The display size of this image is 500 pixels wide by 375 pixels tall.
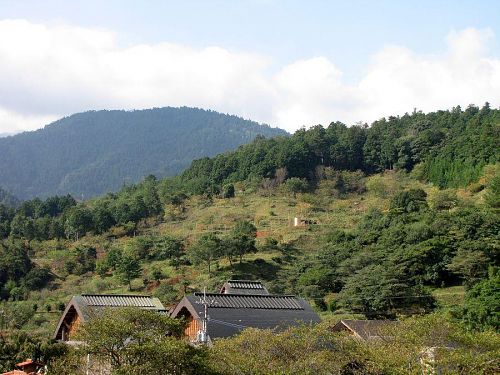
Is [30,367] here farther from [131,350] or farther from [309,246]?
[309,246]

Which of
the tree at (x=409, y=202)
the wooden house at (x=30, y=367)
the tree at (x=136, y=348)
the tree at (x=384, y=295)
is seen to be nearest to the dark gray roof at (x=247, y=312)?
the wooden house at (x=30, y=367)

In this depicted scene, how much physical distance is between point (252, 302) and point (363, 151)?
190 feet

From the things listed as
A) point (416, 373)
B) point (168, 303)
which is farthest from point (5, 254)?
point (416, 373)

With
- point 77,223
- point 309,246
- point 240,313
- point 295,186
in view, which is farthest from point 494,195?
point 77,223

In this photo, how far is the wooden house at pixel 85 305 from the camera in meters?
28.6

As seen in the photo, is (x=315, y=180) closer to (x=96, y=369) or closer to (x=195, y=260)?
(x=195, y=260)

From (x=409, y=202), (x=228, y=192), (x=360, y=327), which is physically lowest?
(x=360, y=327)

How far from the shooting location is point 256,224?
6519 centimetres

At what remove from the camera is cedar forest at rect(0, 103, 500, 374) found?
2006 centimetres

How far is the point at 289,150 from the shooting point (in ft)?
264

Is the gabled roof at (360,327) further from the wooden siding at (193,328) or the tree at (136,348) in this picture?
the tree at (136,348)

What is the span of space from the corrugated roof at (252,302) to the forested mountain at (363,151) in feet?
145

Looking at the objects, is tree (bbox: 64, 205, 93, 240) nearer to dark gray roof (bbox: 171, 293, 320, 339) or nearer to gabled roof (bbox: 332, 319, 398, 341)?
gabled roof (bbox: 332, 319, 398, 341)

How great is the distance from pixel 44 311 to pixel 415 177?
4499cm
